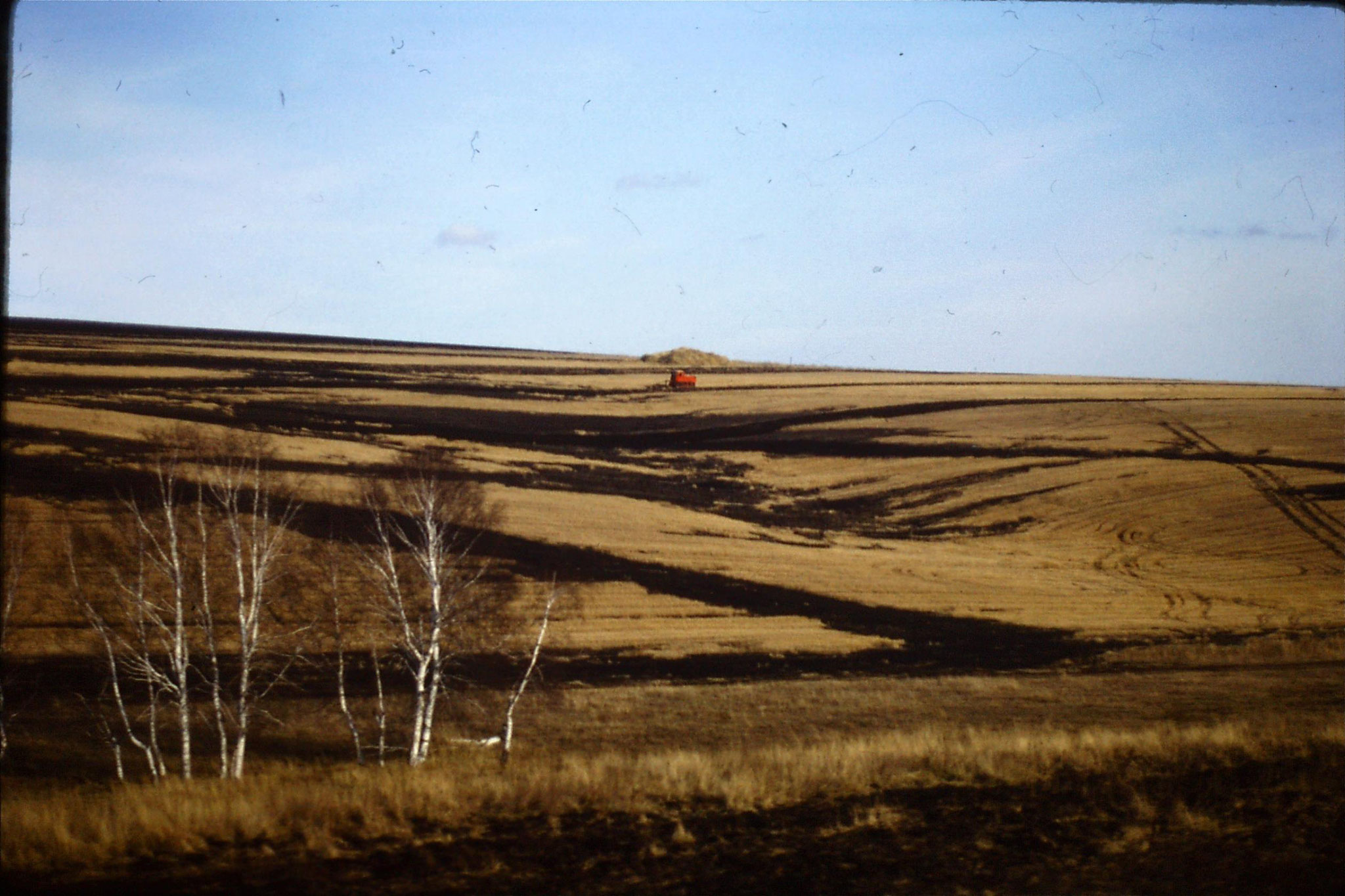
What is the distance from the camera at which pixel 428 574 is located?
15656mm

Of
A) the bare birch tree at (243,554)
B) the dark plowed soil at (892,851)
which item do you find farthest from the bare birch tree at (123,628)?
the dark plowed soil at (892,851)

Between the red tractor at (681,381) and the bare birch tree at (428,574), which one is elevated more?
the red tractor at (681,381)

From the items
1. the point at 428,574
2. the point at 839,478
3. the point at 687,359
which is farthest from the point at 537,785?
the point at 687,359

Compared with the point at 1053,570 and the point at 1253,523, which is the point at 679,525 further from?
the point at 1253,523

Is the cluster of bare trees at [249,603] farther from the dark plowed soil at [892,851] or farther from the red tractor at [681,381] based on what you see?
the red tractor at [681,381]

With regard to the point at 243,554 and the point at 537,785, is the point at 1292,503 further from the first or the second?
the point at 243,554

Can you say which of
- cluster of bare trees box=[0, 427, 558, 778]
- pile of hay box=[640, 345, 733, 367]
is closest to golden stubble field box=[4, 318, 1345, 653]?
cluster of bare trees box=[0, 427, 558, 778]

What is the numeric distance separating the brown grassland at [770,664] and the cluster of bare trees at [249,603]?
13.1 inches

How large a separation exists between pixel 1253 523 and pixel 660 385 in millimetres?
40525

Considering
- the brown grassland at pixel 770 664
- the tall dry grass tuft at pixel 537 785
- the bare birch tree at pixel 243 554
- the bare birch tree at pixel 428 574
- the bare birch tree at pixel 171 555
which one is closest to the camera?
the tall dry grass tuft at pixel 537 785

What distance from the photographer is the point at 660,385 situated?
66562 mm

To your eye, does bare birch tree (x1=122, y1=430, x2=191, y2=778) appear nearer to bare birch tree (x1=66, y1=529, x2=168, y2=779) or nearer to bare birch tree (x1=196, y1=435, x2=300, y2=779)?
bare birch tree (x1=66, y1=529, x2=168, y2=779)

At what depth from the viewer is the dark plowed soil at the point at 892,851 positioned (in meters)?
8.80

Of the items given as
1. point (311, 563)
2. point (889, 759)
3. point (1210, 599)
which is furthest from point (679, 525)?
point (889, 759)
